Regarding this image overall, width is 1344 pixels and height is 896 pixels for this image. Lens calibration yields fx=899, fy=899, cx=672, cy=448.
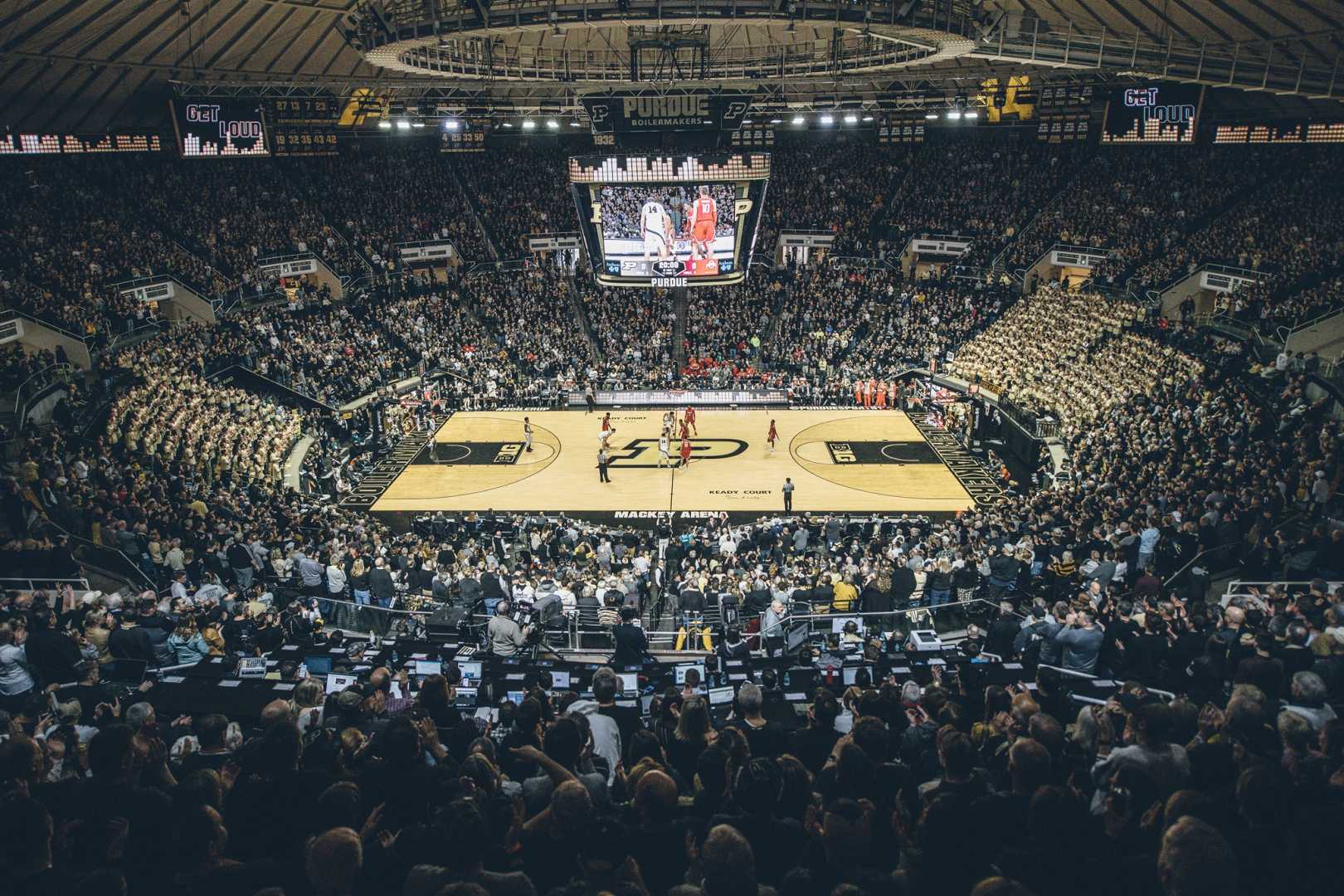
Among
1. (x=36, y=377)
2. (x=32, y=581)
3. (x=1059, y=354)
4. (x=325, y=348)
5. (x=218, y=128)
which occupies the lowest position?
(x=325, y=348)

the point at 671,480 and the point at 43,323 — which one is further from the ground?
the point at 43,323

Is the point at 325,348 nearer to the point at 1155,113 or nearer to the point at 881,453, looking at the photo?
the point at 881,453

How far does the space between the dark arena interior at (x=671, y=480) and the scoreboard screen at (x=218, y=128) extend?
146 mm

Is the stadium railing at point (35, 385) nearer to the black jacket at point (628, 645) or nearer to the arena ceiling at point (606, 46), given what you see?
the arena ceiling at point (606, 46)

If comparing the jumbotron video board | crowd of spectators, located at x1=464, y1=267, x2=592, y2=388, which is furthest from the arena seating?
the jumbotron video board

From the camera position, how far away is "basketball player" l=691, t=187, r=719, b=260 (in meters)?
41.0

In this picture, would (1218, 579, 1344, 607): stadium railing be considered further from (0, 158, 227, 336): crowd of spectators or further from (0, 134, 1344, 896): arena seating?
(0, 158, 227, 336): crowd of spectators

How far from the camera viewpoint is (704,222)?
41219mm

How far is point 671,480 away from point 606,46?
65.6 feet

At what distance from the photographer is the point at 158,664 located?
12.5 meters

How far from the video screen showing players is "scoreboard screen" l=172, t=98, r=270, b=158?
47.1 ft

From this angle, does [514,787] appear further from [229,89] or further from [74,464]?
[229,89]

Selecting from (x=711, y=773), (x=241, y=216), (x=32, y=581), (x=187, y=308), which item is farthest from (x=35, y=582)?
(x=241, y=216)

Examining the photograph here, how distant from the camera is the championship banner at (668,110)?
34.6 m
